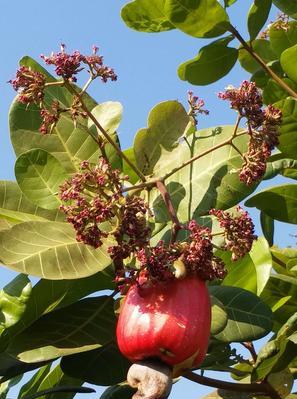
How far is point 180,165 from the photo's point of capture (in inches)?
69.5

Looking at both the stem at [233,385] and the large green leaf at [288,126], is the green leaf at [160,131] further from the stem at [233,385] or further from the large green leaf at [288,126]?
the stem at [233,385]

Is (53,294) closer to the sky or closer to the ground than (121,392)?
closer to the sky

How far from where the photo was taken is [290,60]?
201 cm

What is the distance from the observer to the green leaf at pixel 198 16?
1950 millimetres

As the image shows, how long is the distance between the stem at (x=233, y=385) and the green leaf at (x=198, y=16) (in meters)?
0.83

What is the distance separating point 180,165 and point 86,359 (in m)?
0.47

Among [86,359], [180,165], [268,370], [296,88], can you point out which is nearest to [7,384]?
[86,359]

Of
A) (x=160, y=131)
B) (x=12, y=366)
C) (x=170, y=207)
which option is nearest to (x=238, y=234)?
(x=170, y=207)

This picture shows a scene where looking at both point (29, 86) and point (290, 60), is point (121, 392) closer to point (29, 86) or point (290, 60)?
point (29, 86)

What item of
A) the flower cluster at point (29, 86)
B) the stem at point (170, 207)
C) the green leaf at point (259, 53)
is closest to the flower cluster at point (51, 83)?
the flower cluster at point (29, 86)

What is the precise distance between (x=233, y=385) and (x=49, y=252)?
60 centimetres

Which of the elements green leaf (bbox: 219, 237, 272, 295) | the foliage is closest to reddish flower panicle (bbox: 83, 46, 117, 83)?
the foliage

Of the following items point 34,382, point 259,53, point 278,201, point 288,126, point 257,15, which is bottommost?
point 34,382

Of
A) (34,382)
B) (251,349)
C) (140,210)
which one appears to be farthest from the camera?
(34,382)
